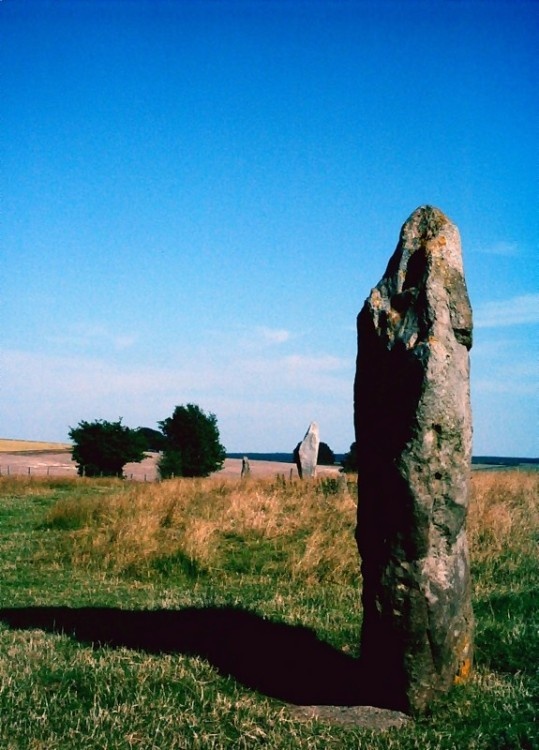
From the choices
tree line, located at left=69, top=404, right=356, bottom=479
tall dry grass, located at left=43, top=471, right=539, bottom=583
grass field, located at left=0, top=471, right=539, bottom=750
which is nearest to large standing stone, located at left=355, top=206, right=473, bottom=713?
grass field, located at left=0, top=471, right=539, bottom=750

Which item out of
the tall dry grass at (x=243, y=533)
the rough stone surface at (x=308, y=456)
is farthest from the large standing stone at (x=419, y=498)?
the rough stone surface at (x=308, y=456)

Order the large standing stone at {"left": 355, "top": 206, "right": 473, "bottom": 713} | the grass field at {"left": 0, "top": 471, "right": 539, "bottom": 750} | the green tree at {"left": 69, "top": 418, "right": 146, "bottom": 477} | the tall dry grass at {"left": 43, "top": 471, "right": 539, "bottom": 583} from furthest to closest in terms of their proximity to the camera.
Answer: the green tree at {"left": 69, "top": 418, "right": 146, "bottom": 477} → the tall dry grass at {"left": 43, "top": 471, "right": 539, "bottom": 583} → the large standing stone at {"left": 355, "top": 206, "right": 473, "bottom": 713} → the grass field at {"left": 0, "top": 471, "right": 539, "bottom": 750}

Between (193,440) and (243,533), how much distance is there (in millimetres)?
24044

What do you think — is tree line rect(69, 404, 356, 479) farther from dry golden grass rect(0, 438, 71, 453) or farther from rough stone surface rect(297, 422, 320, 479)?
dry golden grass rect(0, 438, 71, 453)

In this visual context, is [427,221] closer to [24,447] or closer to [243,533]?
[243,533]

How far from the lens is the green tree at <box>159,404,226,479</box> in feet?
113

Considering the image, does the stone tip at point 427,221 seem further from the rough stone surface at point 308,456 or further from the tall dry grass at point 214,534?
the rough stone surface at point 308,456

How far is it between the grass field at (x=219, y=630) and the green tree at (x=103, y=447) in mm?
20682

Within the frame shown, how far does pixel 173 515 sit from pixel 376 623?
757 cm

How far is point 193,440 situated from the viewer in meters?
34.8

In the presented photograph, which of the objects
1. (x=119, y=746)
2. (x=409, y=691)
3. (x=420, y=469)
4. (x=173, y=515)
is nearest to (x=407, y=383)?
(x=420, y=469)

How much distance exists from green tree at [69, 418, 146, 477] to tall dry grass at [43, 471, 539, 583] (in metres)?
19.6

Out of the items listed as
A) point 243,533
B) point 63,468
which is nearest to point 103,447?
point 63,468

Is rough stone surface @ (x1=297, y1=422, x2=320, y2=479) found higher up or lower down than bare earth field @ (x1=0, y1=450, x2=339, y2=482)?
higher up
